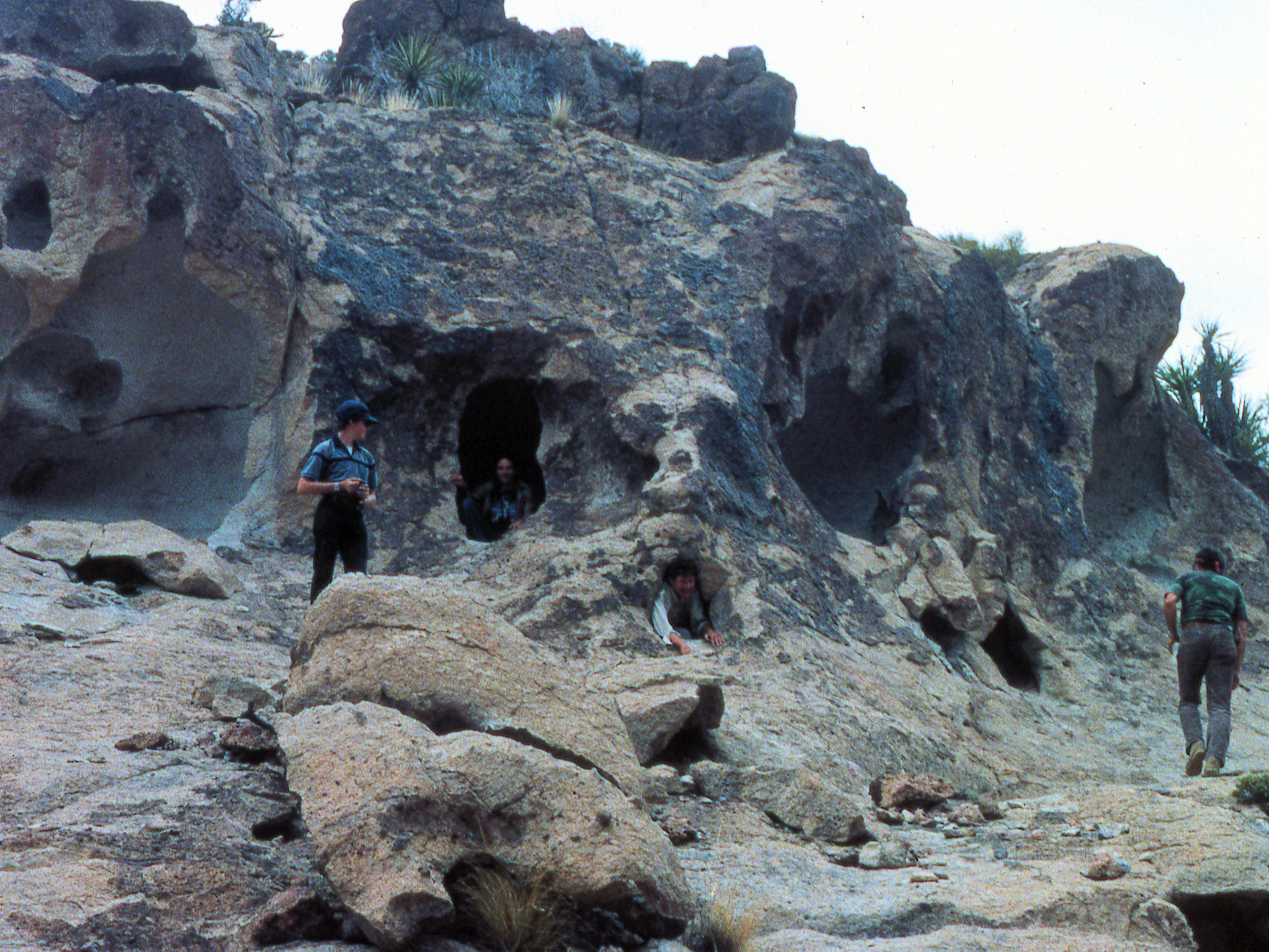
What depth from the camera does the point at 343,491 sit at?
682cm

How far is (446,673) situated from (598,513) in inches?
200

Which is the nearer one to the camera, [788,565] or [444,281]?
[788,565]

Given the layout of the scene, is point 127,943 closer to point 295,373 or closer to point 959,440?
point 295,373

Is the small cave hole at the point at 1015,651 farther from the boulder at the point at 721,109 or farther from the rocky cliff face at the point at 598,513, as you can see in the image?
the boulder at the point at 721,109

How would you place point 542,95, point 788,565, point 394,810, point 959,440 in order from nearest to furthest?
point 394,810
point 788,565
point 959,440
point 542,95

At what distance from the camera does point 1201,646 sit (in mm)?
7828

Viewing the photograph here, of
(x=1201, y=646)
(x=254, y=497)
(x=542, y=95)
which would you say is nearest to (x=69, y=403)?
(x=254, y=497)

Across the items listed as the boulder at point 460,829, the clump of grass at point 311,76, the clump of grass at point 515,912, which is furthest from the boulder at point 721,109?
the clump of grass at point 515,912

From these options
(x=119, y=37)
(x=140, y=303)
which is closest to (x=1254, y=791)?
(x=140, y=303)

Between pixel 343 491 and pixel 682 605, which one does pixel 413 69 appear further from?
pixel 343 491

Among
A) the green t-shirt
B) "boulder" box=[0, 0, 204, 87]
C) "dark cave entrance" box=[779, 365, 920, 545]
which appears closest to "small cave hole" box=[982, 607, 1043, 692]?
"dark cave entrance" box=[779, 365, 920, 545]

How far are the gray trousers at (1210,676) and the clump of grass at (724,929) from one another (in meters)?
5.02

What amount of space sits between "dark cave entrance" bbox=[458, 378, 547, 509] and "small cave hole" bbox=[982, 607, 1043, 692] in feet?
15.3

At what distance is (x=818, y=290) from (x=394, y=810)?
890 cm
